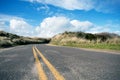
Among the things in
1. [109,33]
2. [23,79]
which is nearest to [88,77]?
[23,79]

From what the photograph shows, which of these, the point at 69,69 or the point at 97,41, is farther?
the point at 97,41

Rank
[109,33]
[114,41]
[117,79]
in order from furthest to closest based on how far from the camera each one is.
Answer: [109,33]
[114,41]
[117,79]

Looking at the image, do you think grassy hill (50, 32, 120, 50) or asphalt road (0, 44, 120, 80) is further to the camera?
grassy hill (50, 32, 120, 50)

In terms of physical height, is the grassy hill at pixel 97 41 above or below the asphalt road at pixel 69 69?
above

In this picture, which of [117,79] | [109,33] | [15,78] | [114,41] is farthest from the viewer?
[109,33]

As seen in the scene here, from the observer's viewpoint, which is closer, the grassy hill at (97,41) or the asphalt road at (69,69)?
the asphalt road at (69,69)

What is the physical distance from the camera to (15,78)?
4336 millimetres

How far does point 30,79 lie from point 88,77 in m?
1.42

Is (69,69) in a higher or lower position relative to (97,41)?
lower

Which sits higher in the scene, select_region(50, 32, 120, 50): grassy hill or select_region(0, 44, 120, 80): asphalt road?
select_region(50, 32, 120, 50): grassy hill

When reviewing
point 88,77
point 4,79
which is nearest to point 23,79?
point 4,79

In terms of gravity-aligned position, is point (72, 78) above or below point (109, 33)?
below

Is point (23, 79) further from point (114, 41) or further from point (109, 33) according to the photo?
point (109, 33)

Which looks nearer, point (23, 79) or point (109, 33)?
point (23, 79)
